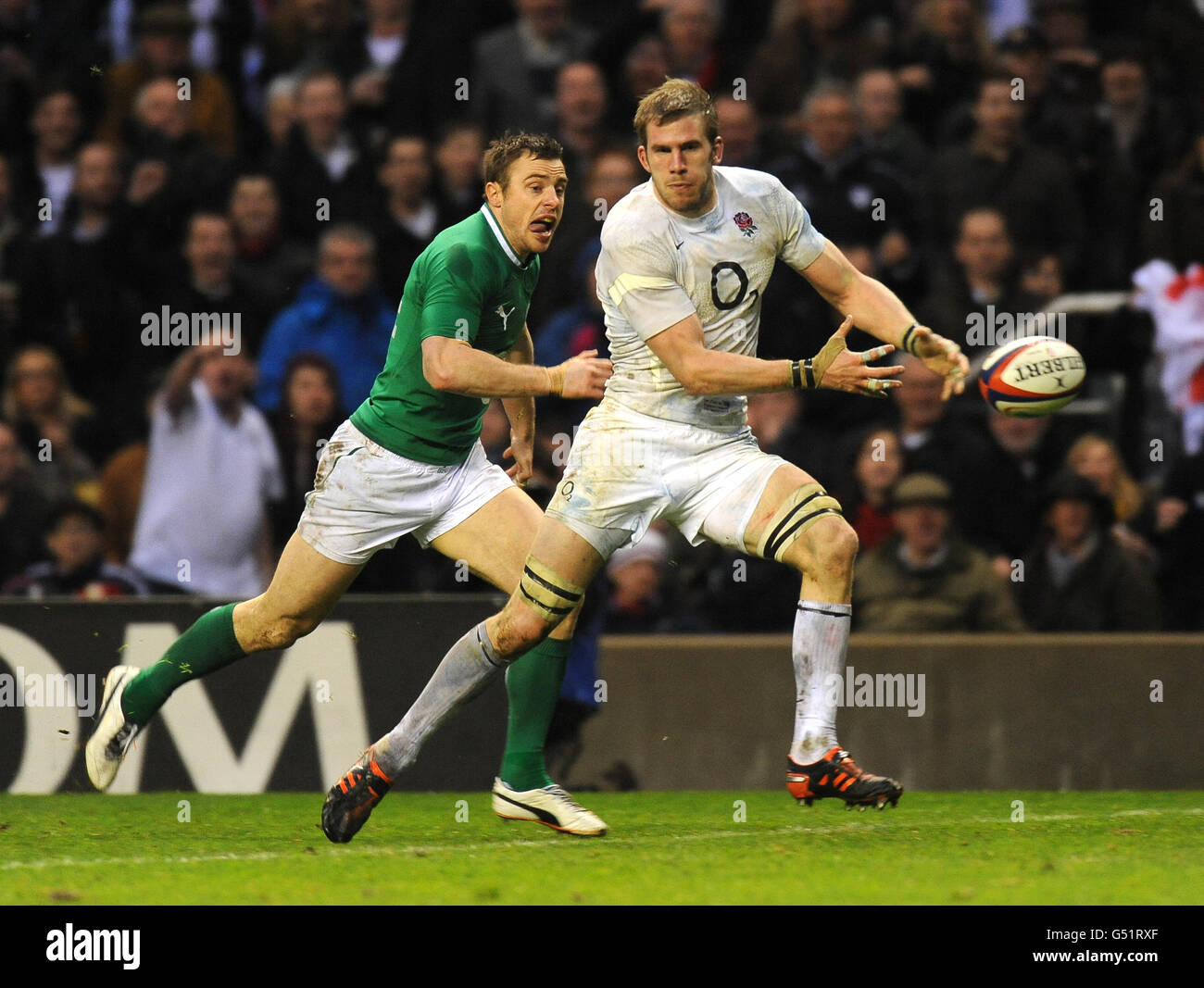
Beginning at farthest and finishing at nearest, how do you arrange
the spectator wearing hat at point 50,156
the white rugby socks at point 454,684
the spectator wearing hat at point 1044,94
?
the spectator wearing hat at point 50,156
the spectator wearing hat at point 1044,94
the white rugby socks at point 454,684

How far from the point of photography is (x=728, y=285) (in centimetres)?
643

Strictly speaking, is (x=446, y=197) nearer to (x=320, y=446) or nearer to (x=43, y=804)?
(x=320, y=446)

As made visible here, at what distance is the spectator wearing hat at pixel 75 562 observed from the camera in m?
8.96

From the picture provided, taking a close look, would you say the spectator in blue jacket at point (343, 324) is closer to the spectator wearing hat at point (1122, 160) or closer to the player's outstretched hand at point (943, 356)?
the spectator wearing hat at point (1122, 160)

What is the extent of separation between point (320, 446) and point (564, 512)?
2862 millimetres

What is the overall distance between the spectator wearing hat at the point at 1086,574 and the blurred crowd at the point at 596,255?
1 centimetres

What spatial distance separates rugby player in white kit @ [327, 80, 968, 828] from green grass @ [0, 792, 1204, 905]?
0.44 m

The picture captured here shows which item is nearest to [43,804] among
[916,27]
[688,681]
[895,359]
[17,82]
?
[688,681]

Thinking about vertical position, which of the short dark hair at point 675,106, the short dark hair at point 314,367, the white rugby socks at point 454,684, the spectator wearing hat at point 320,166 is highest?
the spectator wearing hat at point 320,166

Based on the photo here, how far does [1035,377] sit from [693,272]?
1.07 m

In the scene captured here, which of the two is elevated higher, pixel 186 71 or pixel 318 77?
pixel 186 71

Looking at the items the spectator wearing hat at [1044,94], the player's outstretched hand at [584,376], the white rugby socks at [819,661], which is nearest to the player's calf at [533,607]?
the player's outstretched hand at [584,376]

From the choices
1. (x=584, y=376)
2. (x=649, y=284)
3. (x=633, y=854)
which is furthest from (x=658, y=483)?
(x=633, y=854)

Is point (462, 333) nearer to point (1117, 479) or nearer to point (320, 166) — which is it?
point (1117, 479)
